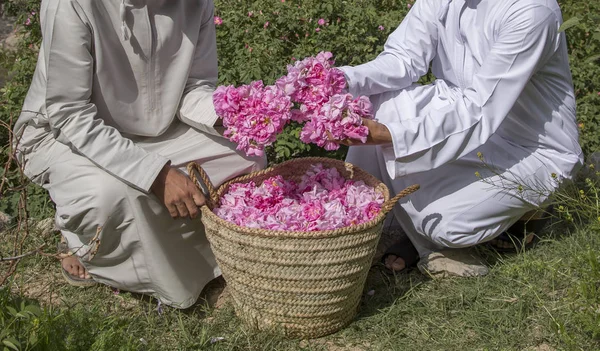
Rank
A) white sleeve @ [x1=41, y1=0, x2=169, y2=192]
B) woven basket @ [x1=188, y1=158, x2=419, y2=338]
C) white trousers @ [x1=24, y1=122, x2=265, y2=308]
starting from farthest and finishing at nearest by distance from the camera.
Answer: white trousers @ [x1=24, y1=122, x2=265, y2=308] < white sleeve @ [x1=41, y1=0, x2=169, y2=192] < woven basket @ [x1=188, y1=158, x2=419, y2=338]

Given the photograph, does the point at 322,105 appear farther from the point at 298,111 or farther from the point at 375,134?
the point at 375,134

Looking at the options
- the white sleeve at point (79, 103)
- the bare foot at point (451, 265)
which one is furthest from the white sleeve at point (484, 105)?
the white sleeve at point (79, 103)

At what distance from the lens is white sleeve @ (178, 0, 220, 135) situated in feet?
11.2

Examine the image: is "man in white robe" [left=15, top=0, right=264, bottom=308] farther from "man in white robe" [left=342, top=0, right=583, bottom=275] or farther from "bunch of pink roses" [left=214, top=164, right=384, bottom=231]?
"man in white robe" [left=342, top=0, right=583, bottom=275]

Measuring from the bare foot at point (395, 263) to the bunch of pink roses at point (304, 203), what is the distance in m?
0.53

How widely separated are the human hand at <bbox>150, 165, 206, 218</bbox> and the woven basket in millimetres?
54

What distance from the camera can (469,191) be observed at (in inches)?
139

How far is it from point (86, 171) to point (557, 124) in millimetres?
2265

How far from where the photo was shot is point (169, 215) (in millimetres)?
3285

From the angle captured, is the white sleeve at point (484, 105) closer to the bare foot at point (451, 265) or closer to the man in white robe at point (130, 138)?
the bare foot at point (451, 265)

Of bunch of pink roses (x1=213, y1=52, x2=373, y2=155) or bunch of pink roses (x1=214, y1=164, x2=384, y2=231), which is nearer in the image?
bunch of pink roses (x1=213, y1=52, x2=373, y2=155)

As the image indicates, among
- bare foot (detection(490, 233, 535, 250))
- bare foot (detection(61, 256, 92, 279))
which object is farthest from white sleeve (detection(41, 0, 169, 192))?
bare foot (detection(490, 233, 535, 250))

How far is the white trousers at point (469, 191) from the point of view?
3488 mm

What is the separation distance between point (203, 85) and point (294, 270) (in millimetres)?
1169
